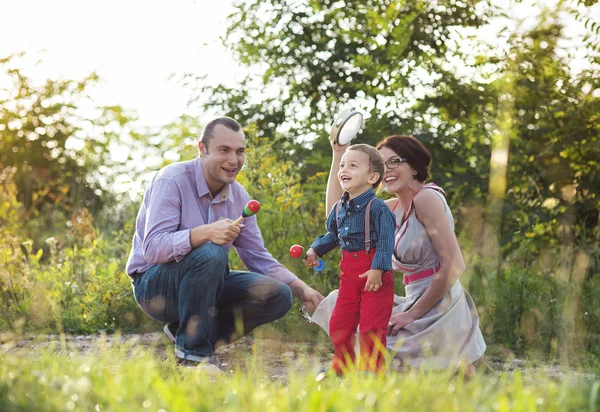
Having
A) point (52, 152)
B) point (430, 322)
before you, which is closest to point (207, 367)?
point (430, 322)

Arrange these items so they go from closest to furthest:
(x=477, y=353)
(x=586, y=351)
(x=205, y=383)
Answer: (x=205, y=383) → (x=477, y=353) → (x=586, y=351)

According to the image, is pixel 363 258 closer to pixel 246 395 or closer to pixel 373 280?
pixel 373 280

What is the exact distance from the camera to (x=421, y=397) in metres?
2.07

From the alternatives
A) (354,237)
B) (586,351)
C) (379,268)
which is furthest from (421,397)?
(586,351)

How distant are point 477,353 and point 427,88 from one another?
11.5 feet

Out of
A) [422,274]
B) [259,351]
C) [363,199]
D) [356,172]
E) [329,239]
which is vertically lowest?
[259,351]

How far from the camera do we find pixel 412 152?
11.5 feet

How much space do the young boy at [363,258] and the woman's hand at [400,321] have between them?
10.1 inches

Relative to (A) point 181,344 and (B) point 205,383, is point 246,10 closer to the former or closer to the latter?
(A) point 181,344

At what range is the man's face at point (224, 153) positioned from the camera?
3.79m

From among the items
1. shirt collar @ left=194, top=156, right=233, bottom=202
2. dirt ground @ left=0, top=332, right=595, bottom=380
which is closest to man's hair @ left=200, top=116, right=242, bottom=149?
shirt collar @ left=194, top=156, right=233, bottom=202

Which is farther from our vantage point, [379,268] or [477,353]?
[477,353]

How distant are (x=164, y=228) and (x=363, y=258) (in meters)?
1.07

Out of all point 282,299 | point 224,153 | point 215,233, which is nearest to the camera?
point 215,233
